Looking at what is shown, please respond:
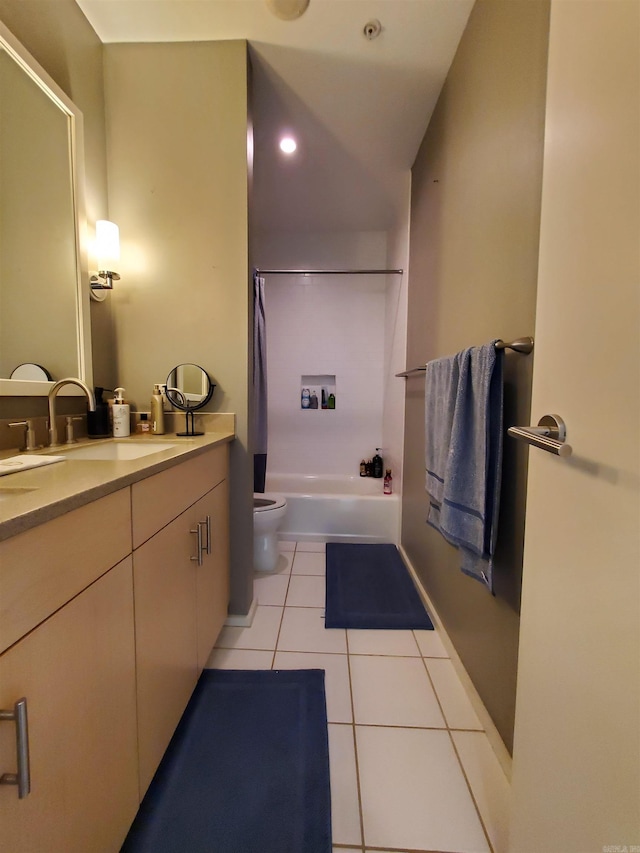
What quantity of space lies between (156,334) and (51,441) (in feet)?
2.00

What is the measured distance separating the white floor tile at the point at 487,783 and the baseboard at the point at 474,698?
23 millimetres

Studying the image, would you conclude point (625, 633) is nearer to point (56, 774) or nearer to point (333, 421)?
point (56, 774)

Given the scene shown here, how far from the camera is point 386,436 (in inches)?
115

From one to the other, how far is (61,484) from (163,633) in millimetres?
498

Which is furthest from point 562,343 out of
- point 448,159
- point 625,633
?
point 448,159

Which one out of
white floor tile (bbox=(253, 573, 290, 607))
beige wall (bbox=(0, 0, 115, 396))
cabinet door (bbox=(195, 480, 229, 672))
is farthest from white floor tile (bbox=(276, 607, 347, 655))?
beige wall (bbox=(0, 0, 115, 396))

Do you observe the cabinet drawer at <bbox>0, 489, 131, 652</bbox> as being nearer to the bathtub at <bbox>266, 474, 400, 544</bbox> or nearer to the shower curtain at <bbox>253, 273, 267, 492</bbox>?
the shower curtain at <bbox>253, 273, 267, 492</bbox>

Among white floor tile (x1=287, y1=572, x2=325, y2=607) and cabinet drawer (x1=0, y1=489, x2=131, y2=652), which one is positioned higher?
cabinet drawer (x1=0, y1=489, x2=131, y2=652)

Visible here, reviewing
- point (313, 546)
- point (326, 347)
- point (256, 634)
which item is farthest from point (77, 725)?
point (326, 347)

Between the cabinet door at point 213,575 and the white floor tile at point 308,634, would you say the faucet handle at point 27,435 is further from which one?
the white floor tile at point 308,634

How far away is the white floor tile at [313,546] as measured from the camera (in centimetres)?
233

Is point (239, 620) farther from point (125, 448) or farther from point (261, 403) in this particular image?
point (261, 403)

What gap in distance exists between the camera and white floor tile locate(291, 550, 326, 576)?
2.02 meters

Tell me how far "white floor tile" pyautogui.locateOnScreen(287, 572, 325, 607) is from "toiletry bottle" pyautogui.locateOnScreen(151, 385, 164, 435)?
1084mm
